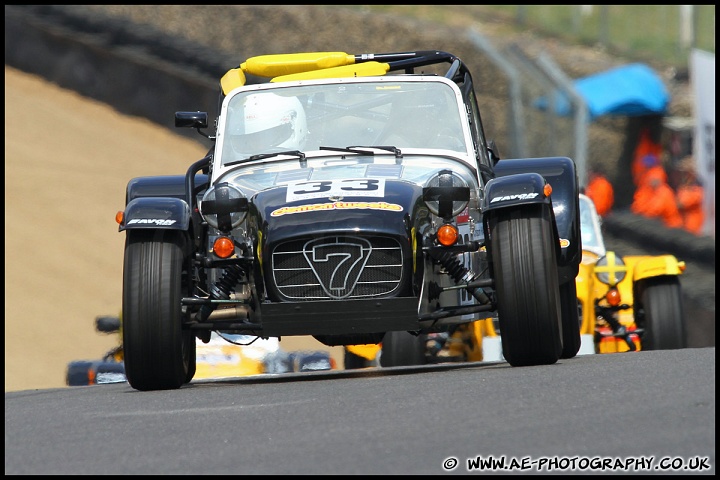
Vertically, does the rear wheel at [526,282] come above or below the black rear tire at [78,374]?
above

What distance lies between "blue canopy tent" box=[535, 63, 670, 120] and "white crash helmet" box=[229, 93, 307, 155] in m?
15.3

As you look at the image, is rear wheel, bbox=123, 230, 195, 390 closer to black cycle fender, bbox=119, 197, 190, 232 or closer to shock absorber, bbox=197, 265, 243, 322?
black cycle fender, bbox=119, 197, 190, 232

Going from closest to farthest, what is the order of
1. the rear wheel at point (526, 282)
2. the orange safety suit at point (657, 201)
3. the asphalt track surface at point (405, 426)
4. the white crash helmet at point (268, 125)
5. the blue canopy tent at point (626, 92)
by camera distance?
the asphalt track surface at point (405, 426) → the rear wheel at point (526, 282) → the white crash helmet at point (268, 125) → the orange safety suit at point (657, 201) → the blue canopy tent at point (626, 92)

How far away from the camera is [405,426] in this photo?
5836 mm

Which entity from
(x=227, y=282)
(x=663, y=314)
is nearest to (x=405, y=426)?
(x=227, y=282)

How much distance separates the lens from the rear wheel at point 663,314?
1185cm

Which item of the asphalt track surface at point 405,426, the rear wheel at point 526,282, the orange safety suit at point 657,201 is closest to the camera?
the asphalt track surface at point 405,426

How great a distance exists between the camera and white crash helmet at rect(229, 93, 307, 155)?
374 inches

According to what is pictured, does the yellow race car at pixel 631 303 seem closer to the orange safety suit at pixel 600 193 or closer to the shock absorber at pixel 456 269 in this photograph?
the shock absorber at pixel 456 269

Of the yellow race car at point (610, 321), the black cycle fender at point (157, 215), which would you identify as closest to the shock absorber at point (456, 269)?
the black cycle fender at point (157, 215)

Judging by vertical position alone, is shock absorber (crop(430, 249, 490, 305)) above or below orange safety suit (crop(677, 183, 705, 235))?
below

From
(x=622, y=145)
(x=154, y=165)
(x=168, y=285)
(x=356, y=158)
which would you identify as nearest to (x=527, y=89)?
(x=622, y=145)

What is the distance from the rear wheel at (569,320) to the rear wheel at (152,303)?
2.81 metres

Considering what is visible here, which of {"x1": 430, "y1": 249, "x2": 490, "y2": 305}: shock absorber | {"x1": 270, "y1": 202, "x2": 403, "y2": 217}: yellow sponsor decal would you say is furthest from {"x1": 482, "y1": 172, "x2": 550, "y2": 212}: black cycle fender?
{"x1": 270, "y1": 202, "x2": 403, "y2": 217}: yellow sponsor decal
